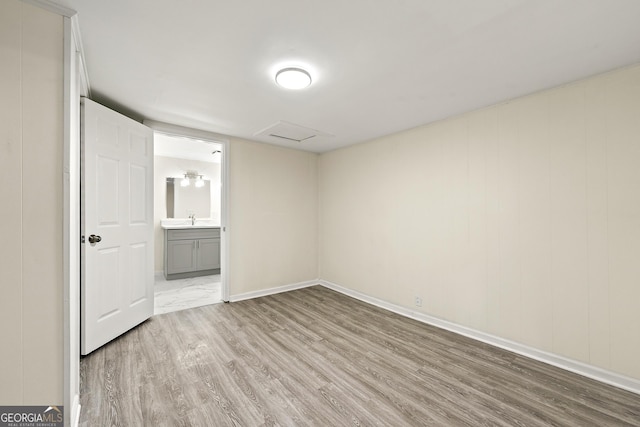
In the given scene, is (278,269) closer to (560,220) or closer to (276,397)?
(276,397)

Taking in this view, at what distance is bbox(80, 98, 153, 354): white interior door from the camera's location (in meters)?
2.36

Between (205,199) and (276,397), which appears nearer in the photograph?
(276,397)

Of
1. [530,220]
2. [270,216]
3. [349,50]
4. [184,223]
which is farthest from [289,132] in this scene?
[184,223]

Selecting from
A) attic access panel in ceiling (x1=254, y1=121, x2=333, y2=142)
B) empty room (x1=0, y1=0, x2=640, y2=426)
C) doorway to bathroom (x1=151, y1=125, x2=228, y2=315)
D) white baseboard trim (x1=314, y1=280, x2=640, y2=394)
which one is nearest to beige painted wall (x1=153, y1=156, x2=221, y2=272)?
doorway to bathroom (x1=151, y1=125, x2=228, y2=315)

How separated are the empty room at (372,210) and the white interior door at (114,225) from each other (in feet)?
0.07

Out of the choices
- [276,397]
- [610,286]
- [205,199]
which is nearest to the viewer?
[276,397]

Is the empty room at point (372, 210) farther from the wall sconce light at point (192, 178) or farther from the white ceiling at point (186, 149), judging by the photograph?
the wall sconce light at point (192, 178)

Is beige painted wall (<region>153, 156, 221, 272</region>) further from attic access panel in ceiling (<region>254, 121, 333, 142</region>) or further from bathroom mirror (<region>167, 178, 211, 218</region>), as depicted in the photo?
attic access panel in ceiling (<region>254, 121, 333, 142</region>)

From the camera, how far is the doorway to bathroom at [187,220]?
4527 millimetres

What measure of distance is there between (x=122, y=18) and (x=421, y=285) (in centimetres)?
356

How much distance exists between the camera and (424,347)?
101 inches

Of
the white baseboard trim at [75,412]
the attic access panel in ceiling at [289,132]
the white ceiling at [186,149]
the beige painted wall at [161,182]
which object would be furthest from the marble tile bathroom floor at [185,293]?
the attic access panel in ceiling at [289,132]

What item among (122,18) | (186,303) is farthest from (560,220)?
(186,303)

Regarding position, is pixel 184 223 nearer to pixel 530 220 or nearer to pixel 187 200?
pixel 187 200
